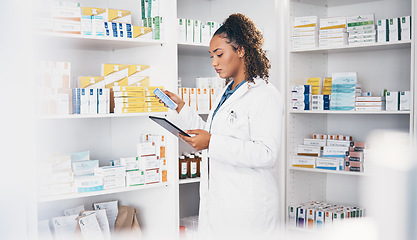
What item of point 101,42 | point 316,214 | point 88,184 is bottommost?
point 316,214

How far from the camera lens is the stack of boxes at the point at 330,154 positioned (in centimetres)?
262

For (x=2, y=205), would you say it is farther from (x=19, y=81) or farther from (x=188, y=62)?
(x=188, y=62)

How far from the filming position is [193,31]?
8.02ft

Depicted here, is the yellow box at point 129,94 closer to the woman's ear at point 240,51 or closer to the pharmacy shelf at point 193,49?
the pharmacy shelf at point 193,49

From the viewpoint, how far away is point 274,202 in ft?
5.58

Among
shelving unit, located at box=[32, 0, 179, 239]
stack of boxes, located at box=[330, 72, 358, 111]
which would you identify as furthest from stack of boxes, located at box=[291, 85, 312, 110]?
shelving unit, located at box=[32, 0, 179, 239]

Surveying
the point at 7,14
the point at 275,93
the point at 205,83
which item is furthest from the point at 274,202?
the point at 7,14

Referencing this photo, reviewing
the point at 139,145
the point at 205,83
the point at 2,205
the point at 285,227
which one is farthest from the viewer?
the point at 285,227

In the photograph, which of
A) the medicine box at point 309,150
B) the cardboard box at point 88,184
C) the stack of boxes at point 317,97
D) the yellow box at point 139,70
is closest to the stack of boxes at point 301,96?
the stack of boxes at point 317,97

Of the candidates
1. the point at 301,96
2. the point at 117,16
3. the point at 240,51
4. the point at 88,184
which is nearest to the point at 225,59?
the point at 240,51

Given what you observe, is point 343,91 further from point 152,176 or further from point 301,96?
point 152,176

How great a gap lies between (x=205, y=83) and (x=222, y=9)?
0.71 meters

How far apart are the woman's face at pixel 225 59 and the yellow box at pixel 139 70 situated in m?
0.64

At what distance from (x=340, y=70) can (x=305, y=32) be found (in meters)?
0.45
